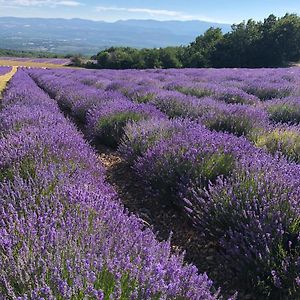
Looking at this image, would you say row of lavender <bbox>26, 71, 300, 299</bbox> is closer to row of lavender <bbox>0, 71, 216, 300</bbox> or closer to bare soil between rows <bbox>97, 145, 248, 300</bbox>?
bare soil between rows <bbox>97, 145, 248, 300</bbox>

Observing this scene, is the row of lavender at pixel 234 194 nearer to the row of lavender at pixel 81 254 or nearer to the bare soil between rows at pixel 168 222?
the bare soil between rows at pixel 168 222

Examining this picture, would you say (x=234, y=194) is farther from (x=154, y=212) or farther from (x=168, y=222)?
(x=154, y=212)

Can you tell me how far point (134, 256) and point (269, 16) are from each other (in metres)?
43.2

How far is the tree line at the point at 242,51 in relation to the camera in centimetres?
3538

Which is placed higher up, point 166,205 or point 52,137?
point 52,137

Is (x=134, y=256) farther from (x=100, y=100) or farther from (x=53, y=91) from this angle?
(x=53, y=91)

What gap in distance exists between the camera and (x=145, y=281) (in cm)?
159

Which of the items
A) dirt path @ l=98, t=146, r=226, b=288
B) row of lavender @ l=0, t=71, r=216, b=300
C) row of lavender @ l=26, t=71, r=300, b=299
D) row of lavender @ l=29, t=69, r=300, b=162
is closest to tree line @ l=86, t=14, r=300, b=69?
row of lavender @ l=29, t=69, r=300, b=162

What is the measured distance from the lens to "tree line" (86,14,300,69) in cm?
3538

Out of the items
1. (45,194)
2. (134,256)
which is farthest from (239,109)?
(134,256)

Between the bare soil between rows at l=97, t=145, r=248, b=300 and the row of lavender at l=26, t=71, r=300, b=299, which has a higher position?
the row of lavender at l=26, t=71, r=300, b=299

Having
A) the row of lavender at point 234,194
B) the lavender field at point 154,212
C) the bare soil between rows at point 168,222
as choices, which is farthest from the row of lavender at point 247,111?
the bare soil between rows at point 168,222

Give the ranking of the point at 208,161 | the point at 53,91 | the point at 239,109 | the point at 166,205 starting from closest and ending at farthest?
the point at 208,161 → the point at 166,205 → the point at 239,109 → the point at 53,91

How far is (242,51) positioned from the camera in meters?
35.6
